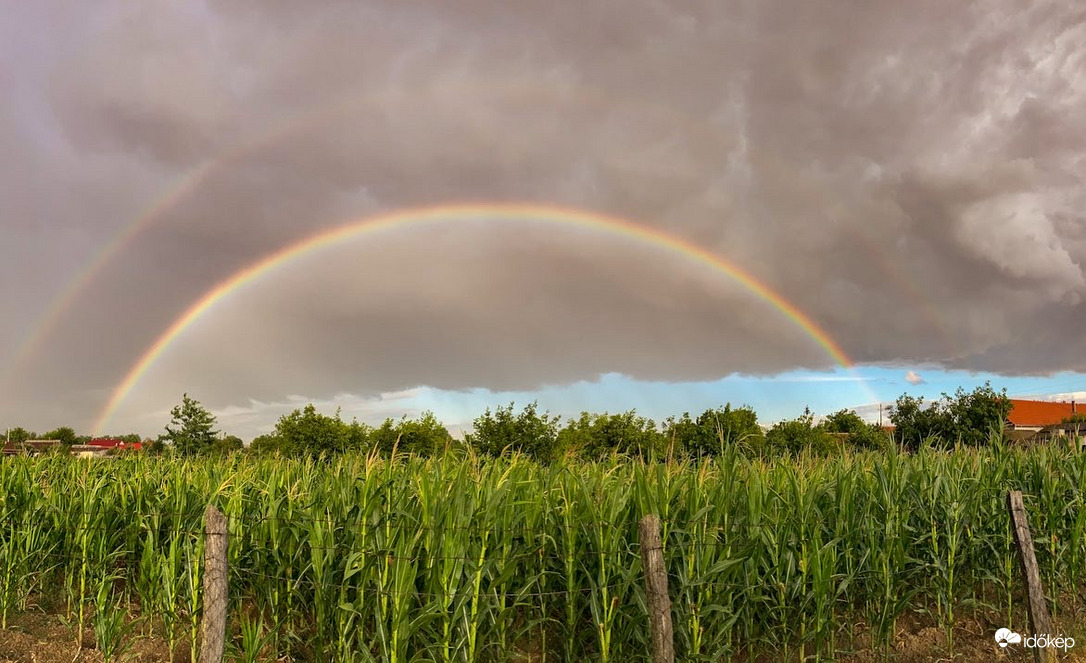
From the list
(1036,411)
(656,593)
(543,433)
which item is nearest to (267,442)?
(543,433)

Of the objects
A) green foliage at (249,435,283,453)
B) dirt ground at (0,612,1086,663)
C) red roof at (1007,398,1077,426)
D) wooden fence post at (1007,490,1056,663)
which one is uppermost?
red roof at (1007,398,1077,426)

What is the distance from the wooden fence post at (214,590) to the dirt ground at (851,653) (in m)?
1.88

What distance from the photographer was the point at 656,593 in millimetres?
4809

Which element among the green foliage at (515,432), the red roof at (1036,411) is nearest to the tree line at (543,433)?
the green foliage at (515,432)

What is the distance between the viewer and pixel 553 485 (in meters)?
6.28

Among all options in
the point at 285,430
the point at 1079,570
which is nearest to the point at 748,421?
the point at 285,430

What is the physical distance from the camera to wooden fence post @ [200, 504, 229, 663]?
507 centimetres

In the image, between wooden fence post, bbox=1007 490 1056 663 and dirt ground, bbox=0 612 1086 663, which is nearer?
wooden fence post, bbox=1007 490 1056 663

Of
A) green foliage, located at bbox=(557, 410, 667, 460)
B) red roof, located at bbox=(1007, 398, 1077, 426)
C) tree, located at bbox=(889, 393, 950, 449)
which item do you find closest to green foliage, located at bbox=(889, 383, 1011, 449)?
tree, located at bbox=(889, 393, 950, 449)

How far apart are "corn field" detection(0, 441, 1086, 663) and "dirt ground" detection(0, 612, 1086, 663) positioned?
0.58 feet

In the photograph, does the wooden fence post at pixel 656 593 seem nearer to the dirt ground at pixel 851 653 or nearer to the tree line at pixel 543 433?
the dirt ground at pixel 851 653

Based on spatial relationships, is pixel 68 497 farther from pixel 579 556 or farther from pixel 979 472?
pixel 979 472

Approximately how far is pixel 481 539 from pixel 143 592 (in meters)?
3.96

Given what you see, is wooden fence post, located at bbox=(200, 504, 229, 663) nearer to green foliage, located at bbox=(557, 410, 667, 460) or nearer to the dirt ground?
the dirt ground
